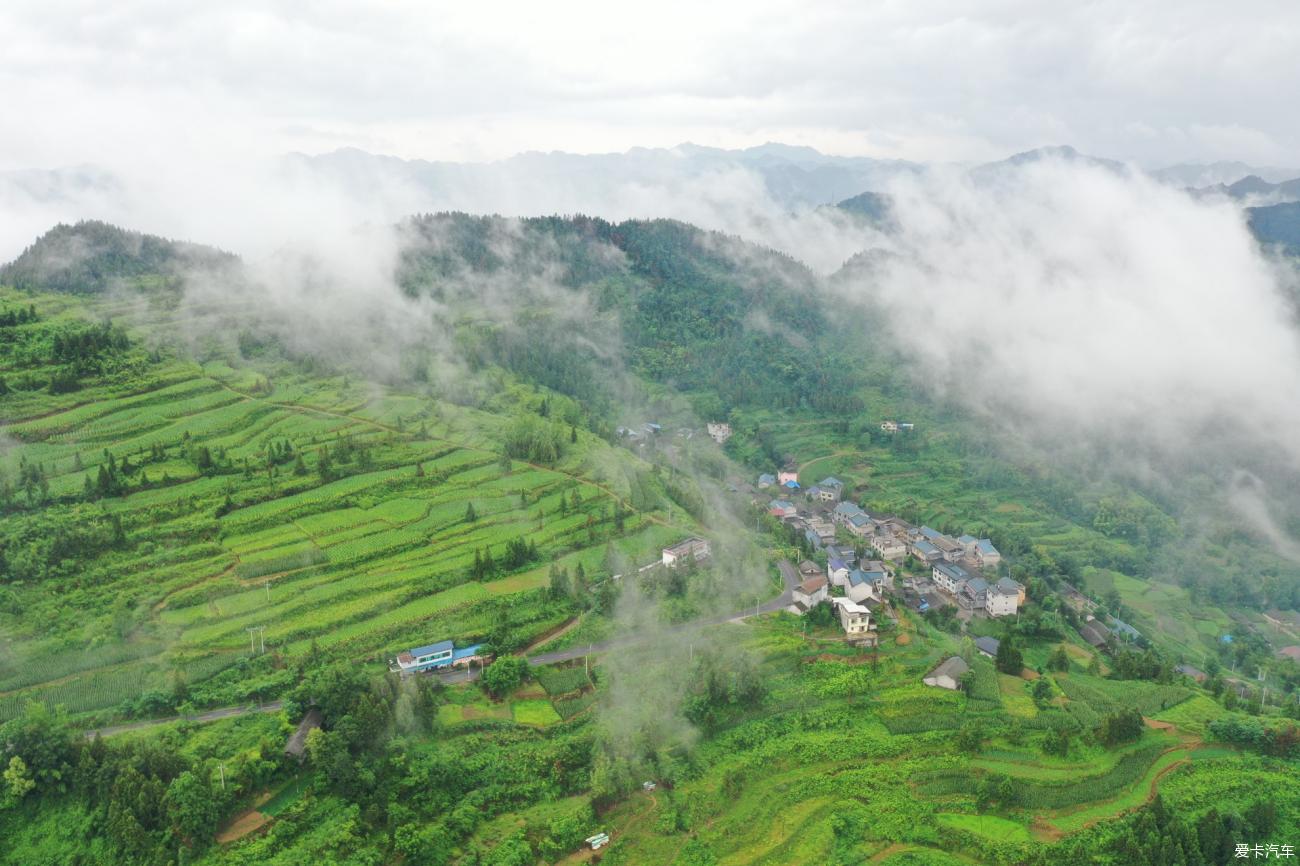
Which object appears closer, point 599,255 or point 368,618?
point 368,618

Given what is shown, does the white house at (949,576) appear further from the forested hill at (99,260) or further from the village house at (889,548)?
the forested hill at (99,260)

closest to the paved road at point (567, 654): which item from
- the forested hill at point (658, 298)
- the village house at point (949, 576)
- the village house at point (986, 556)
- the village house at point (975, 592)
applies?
the village house at point (975, 592)

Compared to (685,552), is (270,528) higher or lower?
higher

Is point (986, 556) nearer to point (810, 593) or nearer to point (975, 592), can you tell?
point (975, 592)

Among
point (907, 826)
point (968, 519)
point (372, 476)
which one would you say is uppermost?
point (372, 476)

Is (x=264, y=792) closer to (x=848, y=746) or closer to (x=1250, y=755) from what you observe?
(x=848, y=746)

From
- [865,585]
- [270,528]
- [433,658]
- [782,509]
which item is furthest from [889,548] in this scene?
[270,528]

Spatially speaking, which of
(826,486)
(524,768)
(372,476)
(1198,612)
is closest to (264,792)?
(524,768)
